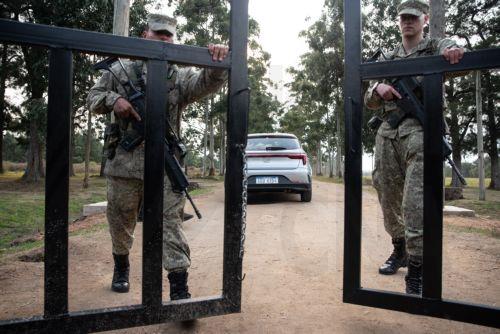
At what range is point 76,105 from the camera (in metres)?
17.0

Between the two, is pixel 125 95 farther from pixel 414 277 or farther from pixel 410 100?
pixel 414 277

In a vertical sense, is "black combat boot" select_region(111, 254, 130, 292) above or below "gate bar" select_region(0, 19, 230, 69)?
below

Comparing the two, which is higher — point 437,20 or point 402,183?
point 437,20

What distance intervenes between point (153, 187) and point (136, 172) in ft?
2.69

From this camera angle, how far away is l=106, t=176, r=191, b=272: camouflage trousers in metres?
2.54

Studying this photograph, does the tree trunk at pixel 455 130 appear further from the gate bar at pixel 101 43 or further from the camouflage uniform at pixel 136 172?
the gate bar at pixel 101 43

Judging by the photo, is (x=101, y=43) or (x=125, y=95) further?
(x=125, y=95)

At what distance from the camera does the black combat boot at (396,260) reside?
3.48 meters

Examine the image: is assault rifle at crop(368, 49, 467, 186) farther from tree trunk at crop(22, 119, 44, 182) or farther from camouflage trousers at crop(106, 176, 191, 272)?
tree trunk at crop(22, 119, 44, 182)

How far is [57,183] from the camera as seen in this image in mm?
1812

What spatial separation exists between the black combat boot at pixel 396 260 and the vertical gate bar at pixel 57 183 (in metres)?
2.70

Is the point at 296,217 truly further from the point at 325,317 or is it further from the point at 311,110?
the point at 311,110

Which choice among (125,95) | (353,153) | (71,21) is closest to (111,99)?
(125,95)

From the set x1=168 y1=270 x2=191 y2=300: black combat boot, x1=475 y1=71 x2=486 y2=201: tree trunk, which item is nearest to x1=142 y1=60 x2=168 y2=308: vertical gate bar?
x1=168 y1=270 x2=191 y2=300: black combat boot
